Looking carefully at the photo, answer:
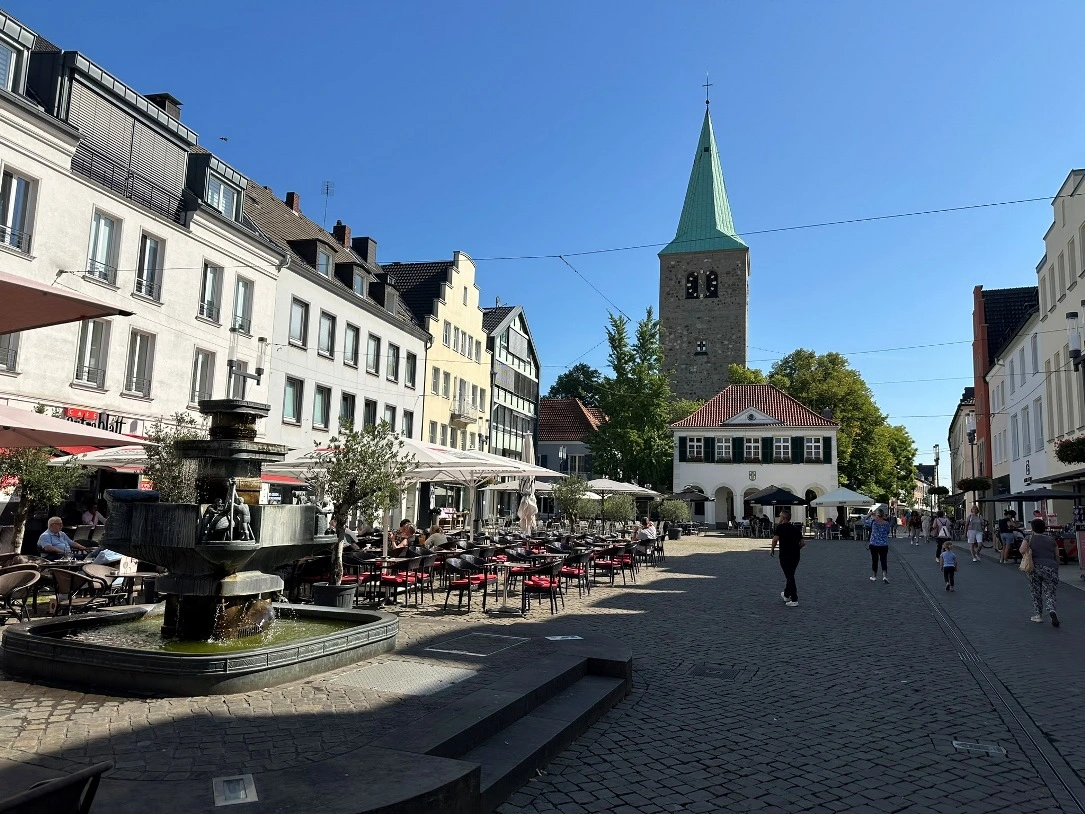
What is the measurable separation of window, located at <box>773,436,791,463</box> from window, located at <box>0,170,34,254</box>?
1730 inches

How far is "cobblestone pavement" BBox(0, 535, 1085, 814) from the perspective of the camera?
4.77m

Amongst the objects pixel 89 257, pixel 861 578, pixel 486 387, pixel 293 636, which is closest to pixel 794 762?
pixel 293 636

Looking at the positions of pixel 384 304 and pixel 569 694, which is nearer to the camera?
pixel 569 694

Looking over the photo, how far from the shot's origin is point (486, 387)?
45.9 metres

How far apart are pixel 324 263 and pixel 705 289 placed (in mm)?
52033

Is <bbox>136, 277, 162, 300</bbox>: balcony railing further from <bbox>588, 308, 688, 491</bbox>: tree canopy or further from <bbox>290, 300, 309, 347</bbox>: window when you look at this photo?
<bbox>588, 308, 688, 491</bbox>: tree canopy

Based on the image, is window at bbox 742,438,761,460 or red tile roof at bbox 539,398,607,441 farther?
red tile roof at bbox 539,398,607,441

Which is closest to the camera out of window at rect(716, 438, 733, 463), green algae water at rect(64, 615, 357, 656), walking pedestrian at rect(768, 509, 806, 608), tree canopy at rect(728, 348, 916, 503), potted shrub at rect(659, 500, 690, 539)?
green algae water at rect(64, 615, 357, 656)

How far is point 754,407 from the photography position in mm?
53312

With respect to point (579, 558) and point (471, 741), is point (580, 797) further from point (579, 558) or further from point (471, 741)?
point (579, 558)

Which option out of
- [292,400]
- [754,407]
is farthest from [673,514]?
[292,400]

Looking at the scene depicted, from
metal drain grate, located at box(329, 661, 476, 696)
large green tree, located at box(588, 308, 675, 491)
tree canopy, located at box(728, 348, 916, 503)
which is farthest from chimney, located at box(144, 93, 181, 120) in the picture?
tree canopy, located at box(728, 348, 916, 503)

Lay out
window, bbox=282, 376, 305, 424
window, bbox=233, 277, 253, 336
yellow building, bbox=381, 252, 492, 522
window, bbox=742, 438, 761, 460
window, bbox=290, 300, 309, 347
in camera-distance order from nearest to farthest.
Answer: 1. window, bbox=233, 277, 253, 336
2. window, bbox=282, 376, 305, 424
3. window, bbox=290, 300, 309, 347
4. yellow building, bbox=381, 252, 492, 522
5. window, bbox=742, 438, 761, 460

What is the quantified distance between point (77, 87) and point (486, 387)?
28.2m
